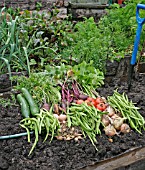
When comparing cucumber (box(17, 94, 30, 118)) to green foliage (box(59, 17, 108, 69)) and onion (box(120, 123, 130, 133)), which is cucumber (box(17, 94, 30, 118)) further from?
green foliage (box(59, 17, 108, 69))

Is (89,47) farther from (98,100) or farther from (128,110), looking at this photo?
(128,110)

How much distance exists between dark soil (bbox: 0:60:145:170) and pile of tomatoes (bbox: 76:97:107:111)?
0.29m

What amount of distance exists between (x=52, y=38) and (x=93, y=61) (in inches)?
32.3

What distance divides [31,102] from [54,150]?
58 centimetres

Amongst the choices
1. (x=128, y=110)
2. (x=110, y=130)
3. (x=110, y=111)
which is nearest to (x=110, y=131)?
(x=110, y=130)

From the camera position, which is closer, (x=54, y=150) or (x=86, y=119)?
(x=54, y=150)

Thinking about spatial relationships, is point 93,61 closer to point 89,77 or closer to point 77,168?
point 89,77

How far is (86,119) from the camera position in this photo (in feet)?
9.76

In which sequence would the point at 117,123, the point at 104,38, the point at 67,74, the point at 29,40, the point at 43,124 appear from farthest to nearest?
the point at 29,40, the point at 104,38, the point at 67,74, the point at 117,123, the point at 43,124

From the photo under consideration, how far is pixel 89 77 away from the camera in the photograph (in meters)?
3.47

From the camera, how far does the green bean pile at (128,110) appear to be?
3.07 meters

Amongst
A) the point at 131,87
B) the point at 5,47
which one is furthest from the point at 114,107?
the point at 5,47

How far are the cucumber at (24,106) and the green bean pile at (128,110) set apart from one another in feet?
2.61

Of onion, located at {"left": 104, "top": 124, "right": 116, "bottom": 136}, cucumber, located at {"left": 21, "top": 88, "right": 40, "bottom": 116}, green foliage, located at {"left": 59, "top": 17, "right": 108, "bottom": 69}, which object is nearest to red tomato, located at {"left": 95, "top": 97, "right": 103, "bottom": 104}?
onion, located at {"left": 104, "top": 124, "right": 116, "bottom": 136}
